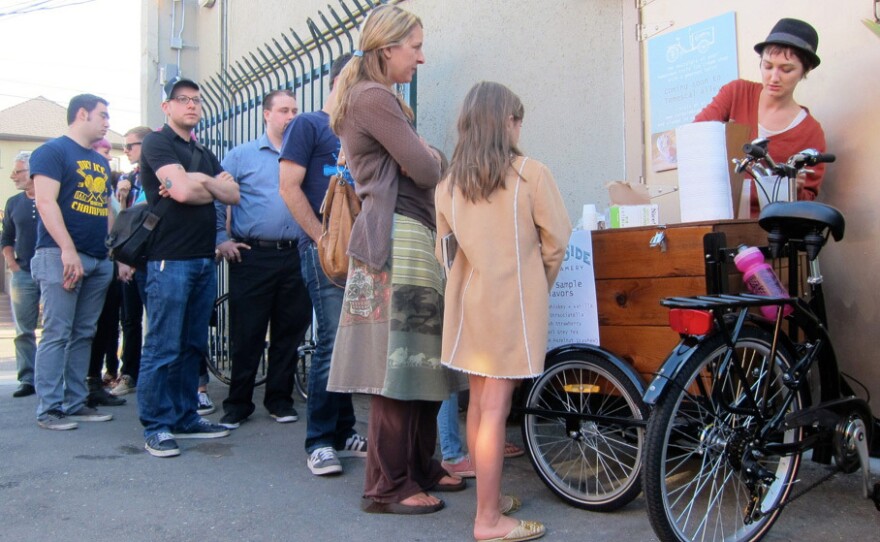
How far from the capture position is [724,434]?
263 centimetres

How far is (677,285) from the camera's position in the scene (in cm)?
312

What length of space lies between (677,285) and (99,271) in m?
3.75

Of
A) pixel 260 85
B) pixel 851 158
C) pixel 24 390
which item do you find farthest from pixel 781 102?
pixel 24 390

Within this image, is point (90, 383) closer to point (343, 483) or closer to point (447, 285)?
point (343, 483)

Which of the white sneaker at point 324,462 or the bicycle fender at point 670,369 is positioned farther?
the white sneaker at point 324,462

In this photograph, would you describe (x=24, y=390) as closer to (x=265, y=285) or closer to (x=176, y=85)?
(x=265, y=285)

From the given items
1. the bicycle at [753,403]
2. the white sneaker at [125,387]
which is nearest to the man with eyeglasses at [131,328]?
the white sneaker at [125,387]

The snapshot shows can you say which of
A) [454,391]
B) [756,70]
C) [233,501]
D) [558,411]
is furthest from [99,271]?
[756,70]

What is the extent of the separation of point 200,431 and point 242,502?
135 centimetres

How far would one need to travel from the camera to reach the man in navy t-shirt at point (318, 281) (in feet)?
12.6

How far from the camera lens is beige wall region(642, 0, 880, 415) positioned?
377 centimetres

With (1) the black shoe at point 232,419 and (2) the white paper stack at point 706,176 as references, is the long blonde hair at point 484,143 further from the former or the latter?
(1) the black shoe at point 232,419

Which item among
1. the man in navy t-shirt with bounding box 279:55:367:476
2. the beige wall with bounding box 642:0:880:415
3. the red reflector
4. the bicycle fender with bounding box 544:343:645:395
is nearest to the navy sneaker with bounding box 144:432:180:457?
the man in navy t-shirt with bounding box 279:55:367:476

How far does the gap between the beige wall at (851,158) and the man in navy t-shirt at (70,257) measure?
4.23 meters
